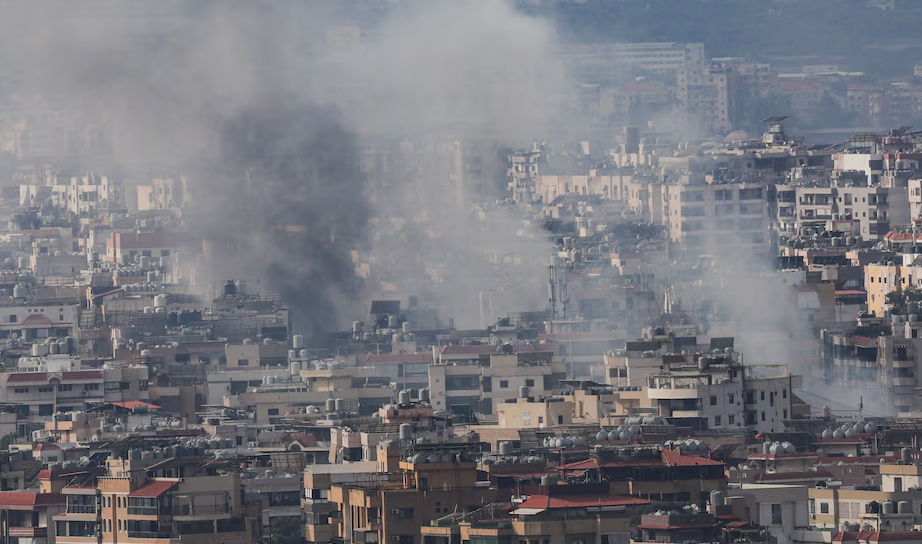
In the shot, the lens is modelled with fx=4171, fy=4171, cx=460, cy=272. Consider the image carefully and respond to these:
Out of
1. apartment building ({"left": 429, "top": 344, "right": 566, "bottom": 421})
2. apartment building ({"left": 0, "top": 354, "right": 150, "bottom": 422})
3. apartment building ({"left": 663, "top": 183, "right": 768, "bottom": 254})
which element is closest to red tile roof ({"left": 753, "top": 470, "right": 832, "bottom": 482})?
apartment building ({"left": 0, "top": 354, "right": 150, "bottom": 422})

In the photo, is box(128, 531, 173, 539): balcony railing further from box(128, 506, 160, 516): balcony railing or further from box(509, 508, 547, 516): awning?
box(509, 508, 547, 516): awning

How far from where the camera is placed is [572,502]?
43125 millimetres

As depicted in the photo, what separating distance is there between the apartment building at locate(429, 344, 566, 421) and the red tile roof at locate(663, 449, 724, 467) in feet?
76.3

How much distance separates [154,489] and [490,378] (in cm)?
2806

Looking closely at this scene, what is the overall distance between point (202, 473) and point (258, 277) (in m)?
44.1

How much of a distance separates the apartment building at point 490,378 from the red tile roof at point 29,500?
2317cm

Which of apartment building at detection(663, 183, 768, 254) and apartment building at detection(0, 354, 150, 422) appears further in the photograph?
apartment building at detection(663, 183, 768, 254)

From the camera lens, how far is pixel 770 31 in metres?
183

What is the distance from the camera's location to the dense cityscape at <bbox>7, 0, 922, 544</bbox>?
151 feet

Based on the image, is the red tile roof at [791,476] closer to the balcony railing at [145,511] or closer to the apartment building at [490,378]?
the balcony railing at [145,511]

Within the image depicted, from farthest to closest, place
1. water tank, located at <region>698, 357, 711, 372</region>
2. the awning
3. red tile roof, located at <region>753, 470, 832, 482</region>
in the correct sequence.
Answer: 1. water tank, located at <region>698, 357, 711, 372</region>
2. red tile roof, located at <region>753, 470, 832, 482</region>
3. the awning

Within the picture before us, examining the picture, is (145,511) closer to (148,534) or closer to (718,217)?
(148,534)

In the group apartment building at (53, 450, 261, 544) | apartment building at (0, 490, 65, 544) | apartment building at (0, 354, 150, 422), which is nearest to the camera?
apartment building at (53, 450, 261, 544)

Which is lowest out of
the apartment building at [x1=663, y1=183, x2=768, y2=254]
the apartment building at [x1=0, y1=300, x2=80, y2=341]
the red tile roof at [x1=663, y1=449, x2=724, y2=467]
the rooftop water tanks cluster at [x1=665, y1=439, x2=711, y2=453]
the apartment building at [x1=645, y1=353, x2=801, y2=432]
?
the red tile roof at [x1=663, y1=449, x2=724, y2=467]
